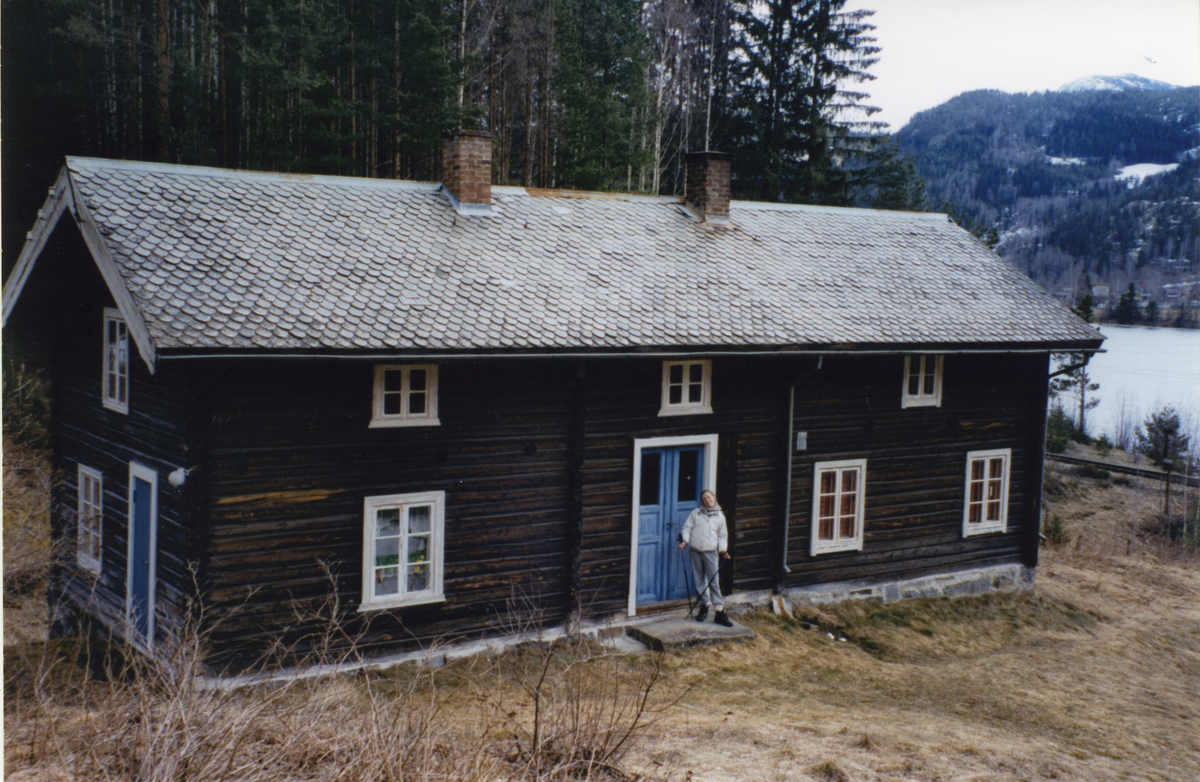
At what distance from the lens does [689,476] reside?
1325 cm

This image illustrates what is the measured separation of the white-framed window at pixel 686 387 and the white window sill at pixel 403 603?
3.97 meters

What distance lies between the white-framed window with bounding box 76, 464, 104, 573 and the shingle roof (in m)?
3.98

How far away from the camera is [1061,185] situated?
173 feet

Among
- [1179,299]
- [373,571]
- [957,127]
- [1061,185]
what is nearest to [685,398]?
[373,571]

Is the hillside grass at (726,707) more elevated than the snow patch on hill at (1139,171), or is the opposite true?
the snow patch on hill at (1139,171)

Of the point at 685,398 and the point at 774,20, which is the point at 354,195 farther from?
the point at 774,20

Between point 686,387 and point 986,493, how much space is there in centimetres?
675

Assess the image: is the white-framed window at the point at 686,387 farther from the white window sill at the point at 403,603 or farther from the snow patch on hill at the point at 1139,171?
the snow patch on hill at the point at 1139,171

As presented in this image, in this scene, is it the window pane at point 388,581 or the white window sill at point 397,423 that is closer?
the white window sill at point 397,423

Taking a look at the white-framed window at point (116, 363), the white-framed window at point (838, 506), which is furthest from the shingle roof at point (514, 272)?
the white-framed window at point (838, 506)

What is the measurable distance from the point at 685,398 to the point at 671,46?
86.8 ft

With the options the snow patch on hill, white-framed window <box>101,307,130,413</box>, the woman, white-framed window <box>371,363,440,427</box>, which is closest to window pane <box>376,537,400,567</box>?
white-framed window <box>371,363,440,427</box>

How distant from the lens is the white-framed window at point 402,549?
10.8 meters

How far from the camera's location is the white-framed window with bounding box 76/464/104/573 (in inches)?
483
